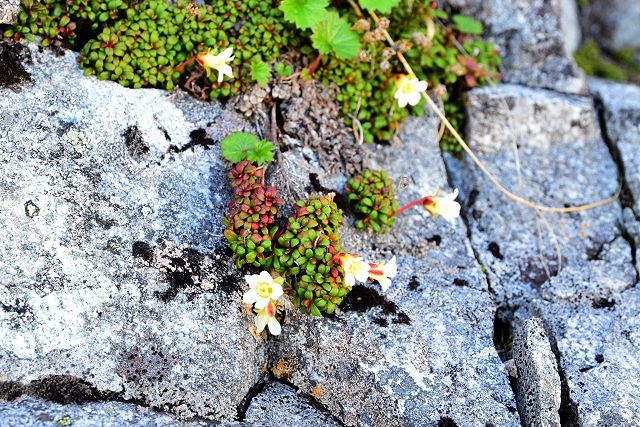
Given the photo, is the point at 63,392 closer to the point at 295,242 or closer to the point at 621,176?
the point at 295,242

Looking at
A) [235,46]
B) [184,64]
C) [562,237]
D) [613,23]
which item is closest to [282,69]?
[235,46]

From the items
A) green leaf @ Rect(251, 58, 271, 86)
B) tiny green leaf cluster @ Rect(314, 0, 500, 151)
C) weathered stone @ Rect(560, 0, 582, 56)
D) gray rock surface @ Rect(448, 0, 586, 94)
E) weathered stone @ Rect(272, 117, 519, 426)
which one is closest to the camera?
weathered stone @ Rect(272, 117, 519, 426)

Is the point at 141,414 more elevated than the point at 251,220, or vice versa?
the point at 251,220

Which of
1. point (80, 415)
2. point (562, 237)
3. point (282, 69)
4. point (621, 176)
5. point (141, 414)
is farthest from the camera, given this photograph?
point (621, 176)

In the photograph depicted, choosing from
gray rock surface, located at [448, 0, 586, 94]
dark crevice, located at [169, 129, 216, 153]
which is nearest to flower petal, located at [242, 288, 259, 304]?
dark crevice, located at [169, 129, 216, 153]

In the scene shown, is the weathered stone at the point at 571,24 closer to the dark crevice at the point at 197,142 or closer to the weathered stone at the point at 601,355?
the weathered stone at the point at 601,355

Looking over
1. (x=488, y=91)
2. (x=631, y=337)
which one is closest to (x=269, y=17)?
(x=488, y=91)

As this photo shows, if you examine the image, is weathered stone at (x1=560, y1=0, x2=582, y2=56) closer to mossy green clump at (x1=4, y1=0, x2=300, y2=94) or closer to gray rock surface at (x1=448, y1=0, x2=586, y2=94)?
gray rock surface at (x1=448, y1=0, x2=586, y2=94)

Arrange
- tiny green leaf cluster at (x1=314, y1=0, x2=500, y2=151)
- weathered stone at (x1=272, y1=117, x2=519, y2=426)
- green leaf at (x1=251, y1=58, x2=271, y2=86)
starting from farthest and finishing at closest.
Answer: tiny green leaf cluster at (x1=314, y1=0, x2=500, y2=151), green leaf at (x1=251, y1=58, x2=271, y2=86), weathered stone at (x1=272, y1=117, x2=519, y2=426)
